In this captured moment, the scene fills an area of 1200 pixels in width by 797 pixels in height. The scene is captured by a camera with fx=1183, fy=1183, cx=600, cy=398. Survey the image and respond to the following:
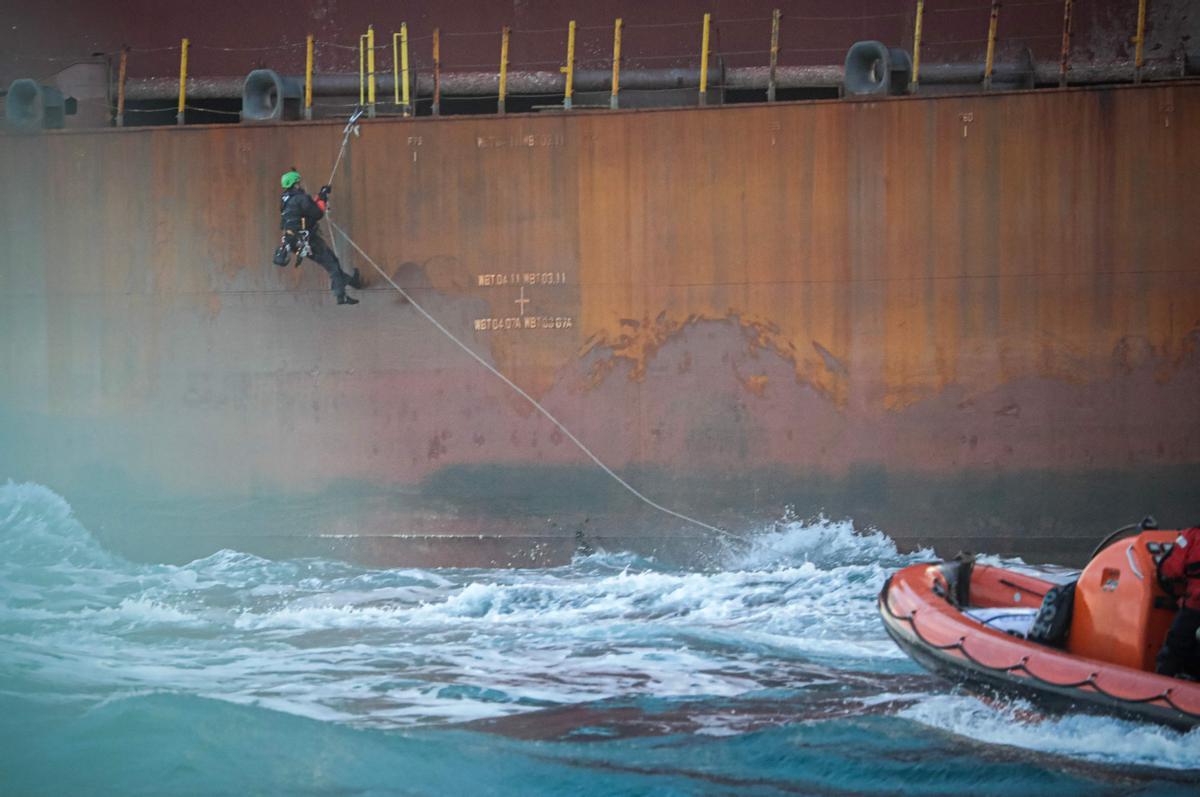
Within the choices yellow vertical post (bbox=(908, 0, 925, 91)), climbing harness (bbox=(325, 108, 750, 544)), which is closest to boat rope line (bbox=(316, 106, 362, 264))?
climbing harness (bbox=(325, 108, 750, 544))

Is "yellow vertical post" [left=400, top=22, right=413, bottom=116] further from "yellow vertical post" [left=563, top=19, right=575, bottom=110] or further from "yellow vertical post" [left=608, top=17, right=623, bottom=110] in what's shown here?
"yellow vertical post" [left=608, top=17, right=623, bottom=110]

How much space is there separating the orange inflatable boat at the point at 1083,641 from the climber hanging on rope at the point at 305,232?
5.53 meters

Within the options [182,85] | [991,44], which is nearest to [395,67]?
[182,85]

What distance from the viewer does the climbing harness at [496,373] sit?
10050 millimetres

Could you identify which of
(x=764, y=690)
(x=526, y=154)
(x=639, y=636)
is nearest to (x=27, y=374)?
(x=526, y=154)

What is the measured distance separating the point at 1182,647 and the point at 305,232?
23.6ft

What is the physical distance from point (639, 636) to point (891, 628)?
2010 millimetres

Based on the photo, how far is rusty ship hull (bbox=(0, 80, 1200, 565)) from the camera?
9750mm

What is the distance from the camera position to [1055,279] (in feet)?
32.2

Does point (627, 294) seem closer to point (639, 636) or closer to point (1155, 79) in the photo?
point (639, 636)

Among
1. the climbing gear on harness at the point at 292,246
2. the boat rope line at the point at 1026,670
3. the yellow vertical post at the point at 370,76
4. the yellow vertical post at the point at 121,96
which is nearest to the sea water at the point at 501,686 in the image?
the boat rope line at the point at 1026,670

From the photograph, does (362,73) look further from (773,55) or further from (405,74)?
(773,55)

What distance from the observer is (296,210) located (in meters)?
9.86

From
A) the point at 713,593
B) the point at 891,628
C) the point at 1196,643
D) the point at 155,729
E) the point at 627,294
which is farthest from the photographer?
the point at 627,294
